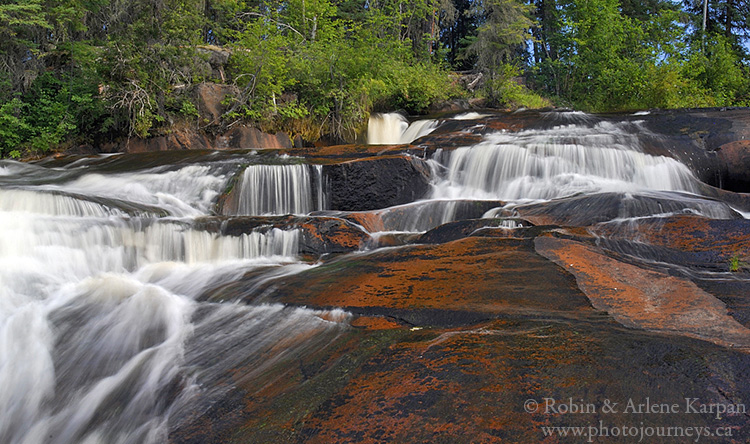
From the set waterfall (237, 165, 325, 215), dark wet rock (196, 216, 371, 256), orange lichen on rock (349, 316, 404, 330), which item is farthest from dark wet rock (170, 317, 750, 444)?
waterfall (237, 165, 325, 215)

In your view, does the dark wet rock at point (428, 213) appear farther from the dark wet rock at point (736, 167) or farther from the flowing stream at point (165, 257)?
the dark wet rock at point (736, 167)

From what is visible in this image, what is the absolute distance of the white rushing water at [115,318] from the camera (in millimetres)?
2783

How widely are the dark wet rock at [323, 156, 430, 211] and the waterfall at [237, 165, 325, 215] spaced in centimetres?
26

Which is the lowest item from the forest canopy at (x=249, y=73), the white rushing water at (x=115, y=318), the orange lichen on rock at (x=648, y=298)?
the white rushing water at (x=115, y=318)

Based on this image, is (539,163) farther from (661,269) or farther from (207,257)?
(207,257)

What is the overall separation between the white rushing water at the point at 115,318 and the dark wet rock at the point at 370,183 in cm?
268

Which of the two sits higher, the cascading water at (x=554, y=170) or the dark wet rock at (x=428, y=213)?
the cascading water at (x=554, y=170)

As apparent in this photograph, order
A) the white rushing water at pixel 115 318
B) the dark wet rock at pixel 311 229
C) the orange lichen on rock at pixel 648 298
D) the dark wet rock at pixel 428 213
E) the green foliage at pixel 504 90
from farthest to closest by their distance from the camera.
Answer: the green foliage at pixel 504 90, the dark wet rock at pixel 428 213, the dark wet rock at pixel 311 229, the white rushing water at pixel 115 318, the orange lichen on rock at pixel 648 298

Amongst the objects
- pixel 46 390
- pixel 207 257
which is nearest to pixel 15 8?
pixel 207 257

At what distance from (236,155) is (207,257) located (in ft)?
13.6

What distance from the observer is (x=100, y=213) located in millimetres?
6223

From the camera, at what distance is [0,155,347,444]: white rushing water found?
2783mm

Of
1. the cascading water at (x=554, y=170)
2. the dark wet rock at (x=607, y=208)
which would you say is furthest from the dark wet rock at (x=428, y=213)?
the cascading water at (x=554, y=170)

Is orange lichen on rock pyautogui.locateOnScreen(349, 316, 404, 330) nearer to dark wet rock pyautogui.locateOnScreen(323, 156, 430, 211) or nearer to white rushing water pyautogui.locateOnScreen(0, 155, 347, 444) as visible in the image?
white rushing water pyautogui.locateOnScreen(0, 155, 347, 444)
